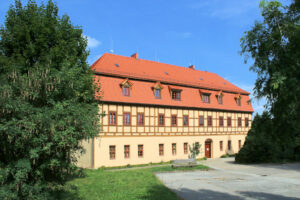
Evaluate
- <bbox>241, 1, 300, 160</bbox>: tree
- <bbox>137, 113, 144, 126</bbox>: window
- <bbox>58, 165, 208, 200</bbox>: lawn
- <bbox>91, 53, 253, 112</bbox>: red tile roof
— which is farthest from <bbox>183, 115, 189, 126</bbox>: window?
<bbox>241, 1, 300, 160</bbox>: tree

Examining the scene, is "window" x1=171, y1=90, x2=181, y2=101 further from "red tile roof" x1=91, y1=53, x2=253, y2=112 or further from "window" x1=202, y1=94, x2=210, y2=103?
"window" x1=202, y1=94, x2=210, y2=103

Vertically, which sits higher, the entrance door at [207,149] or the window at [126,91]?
the window at [126,91]

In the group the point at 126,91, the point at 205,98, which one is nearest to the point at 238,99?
the point at 205,98

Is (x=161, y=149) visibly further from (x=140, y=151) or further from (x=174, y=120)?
(x=174, y=120)

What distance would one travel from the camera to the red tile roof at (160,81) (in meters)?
24.7

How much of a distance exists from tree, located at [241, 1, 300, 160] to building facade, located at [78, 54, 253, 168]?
14565 millimetres

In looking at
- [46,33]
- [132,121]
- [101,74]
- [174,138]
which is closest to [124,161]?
[132,121]

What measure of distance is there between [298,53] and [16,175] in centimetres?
917

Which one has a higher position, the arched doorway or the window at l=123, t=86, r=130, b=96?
the window at l=123, t=86, r=130, b=96

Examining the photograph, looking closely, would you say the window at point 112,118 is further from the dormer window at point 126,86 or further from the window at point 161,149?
the window at point 161,149

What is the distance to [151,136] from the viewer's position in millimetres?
26203

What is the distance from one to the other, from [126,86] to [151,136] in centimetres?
550

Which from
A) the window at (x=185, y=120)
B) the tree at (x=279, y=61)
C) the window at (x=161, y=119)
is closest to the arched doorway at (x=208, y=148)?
the window at (x=185, y=120)

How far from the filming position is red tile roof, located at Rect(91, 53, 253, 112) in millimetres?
24672
